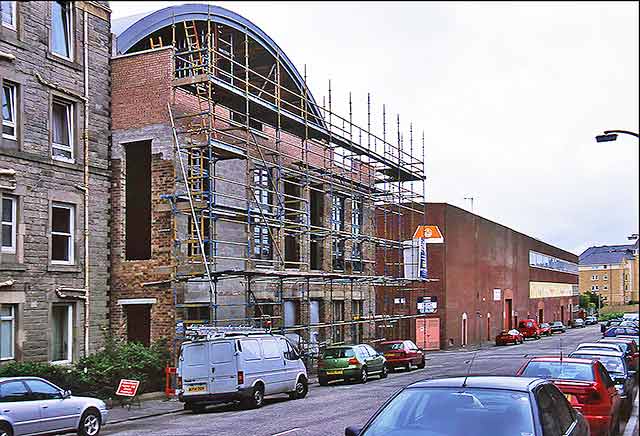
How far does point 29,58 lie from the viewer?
24156 millimetres

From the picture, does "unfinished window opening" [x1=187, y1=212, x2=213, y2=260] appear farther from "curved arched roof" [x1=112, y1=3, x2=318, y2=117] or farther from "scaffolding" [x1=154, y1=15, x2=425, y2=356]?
"curved arched roof" [x1=112, y1=3, x2=318, y2=117]

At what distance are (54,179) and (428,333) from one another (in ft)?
117

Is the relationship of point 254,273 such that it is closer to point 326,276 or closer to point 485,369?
point 326,276

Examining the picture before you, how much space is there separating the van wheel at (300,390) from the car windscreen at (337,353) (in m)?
5.33

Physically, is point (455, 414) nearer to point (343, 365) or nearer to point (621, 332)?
point (343, 365)

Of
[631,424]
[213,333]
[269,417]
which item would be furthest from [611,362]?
[213,333]

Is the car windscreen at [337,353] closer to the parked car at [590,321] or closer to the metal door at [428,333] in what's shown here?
the metal door at [428,333]

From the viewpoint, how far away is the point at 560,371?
1381cm

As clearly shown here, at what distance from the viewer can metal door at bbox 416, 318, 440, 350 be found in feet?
182

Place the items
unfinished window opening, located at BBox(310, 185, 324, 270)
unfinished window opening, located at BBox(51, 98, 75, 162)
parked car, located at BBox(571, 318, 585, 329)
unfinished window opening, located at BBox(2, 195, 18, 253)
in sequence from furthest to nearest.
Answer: parked car, located at BBox(571, 318, 585, 329) → unfinished window opening, located at BBox(310, 185, 324, 270) → unfinished window opening, located at BBox(51, 98, 75, 162) → unfinished window opening, located at BBox(2, 195, 18, 253)

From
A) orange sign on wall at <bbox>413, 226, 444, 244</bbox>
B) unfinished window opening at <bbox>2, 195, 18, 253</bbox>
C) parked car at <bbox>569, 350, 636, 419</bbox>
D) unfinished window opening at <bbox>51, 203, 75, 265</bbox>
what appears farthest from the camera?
orange sign on wall at <bbox>413, 226, 444, 244</bbox>

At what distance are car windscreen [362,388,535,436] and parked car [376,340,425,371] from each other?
29.2 metres

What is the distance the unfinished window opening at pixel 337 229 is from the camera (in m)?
39.6

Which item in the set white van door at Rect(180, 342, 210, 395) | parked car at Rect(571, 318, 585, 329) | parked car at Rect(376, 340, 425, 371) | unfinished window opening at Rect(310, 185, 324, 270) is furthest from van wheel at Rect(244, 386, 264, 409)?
parked car at Rect(571, 318, 585, 329)
